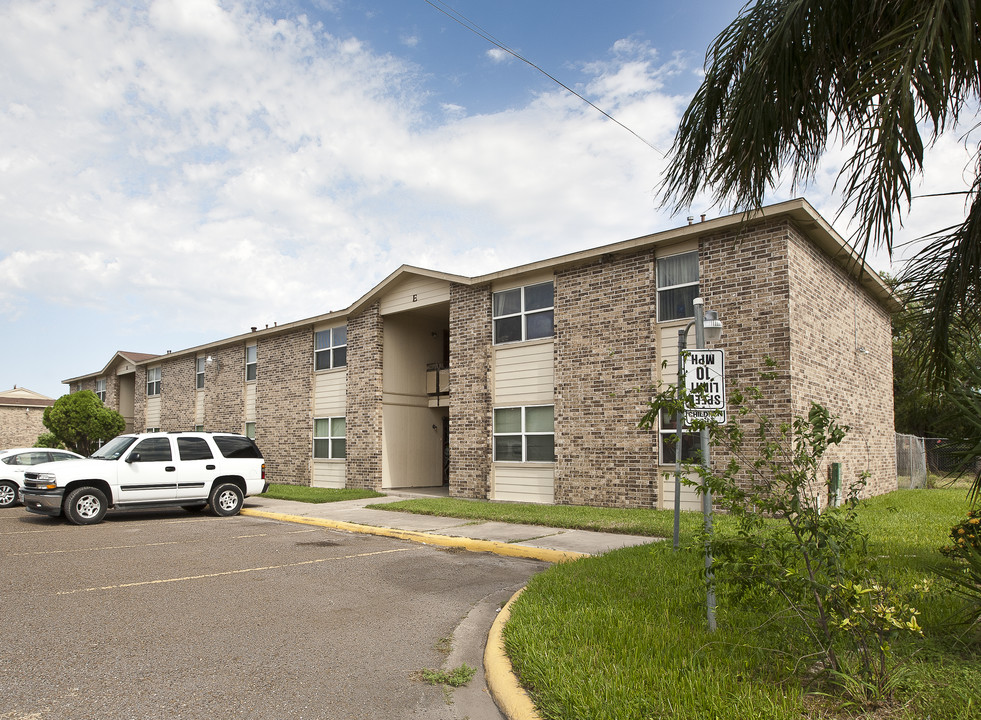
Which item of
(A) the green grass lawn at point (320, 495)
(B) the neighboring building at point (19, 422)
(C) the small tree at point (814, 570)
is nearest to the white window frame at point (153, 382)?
(B) the neighboring building at point (19, 422)

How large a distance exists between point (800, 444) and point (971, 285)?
7.43ft

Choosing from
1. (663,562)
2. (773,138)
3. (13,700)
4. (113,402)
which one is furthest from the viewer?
(113,402)

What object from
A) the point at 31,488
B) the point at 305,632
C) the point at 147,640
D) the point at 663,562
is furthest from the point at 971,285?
the point at 31,488

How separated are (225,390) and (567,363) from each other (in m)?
17.0

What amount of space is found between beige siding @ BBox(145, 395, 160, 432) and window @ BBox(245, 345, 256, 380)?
937cm

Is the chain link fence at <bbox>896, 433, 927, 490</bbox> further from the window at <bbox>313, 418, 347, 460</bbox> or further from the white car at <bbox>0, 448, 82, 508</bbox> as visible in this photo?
the white car at <bbox>0, 448, 82, 508</bbox>

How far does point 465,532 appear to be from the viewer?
37.1 feet

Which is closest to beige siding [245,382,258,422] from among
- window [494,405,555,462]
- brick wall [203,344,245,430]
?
brick wall [203,344,245,430]

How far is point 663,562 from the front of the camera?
7.58 meters

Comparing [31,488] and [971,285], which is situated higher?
[971,285]

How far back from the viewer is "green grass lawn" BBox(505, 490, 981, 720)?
3570 mm

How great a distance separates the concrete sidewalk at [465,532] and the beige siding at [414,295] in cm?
640

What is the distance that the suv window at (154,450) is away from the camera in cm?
1369

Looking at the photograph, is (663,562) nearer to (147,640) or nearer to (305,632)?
(305,632)
